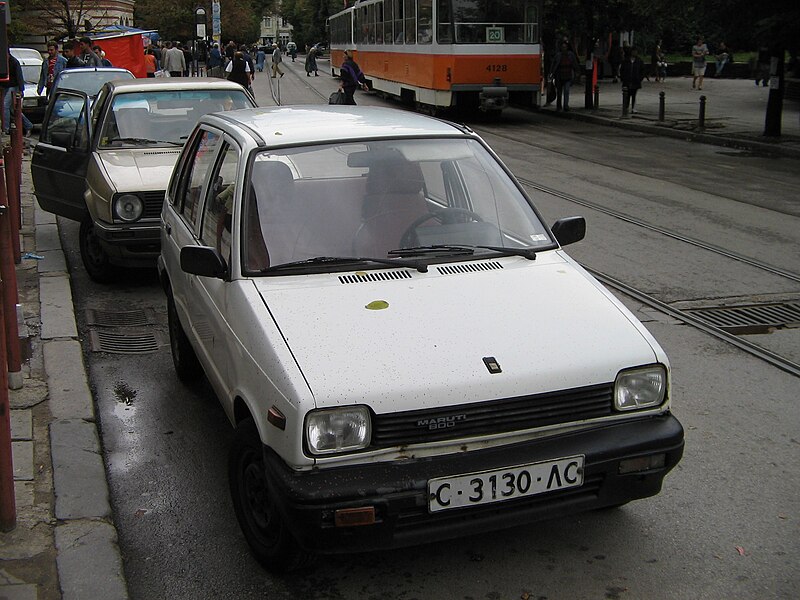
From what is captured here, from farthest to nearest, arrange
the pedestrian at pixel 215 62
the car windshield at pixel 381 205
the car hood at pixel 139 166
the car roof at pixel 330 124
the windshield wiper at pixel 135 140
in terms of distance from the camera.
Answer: the pedestrian at pixel 215 62 < the windshield wiper at pixel 135 140 < the car hood at pixel 139 166 < the car roof at pixel 330 124 < the car windshield at pixel 381 205

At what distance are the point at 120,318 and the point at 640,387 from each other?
502cm

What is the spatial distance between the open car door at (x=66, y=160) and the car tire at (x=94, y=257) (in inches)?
12.0

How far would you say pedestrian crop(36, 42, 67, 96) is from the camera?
19609mm

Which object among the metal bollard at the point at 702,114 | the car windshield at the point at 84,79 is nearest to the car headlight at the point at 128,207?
the car windshield at the point at 84,79

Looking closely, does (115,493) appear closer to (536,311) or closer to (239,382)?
(239,382)

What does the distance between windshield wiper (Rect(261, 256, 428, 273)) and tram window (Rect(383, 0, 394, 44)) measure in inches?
923

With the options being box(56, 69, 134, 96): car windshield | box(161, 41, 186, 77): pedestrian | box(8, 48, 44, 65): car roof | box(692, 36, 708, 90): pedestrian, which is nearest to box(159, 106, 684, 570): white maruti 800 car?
box(56, 69, 134, 96): car windshield

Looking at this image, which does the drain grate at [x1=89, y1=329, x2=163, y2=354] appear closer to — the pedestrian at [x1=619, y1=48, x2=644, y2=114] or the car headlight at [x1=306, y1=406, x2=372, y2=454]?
the car headlight at [x1=306, y1=406, x2=372, y2=454]

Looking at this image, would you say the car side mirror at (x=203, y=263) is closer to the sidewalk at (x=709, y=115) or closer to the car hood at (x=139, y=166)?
the car hood at (x=139, y=166)

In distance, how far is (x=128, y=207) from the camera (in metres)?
8.10

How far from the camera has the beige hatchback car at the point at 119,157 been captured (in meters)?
8.11

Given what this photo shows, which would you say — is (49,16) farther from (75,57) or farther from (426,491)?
(426,491)

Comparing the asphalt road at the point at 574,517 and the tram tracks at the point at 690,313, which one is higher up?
the tram tracks at the point at 690,313

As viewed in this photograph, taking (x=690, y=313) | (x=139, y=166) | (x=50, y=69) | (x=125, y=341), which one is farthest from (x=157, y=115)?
(x=50, y=69)
